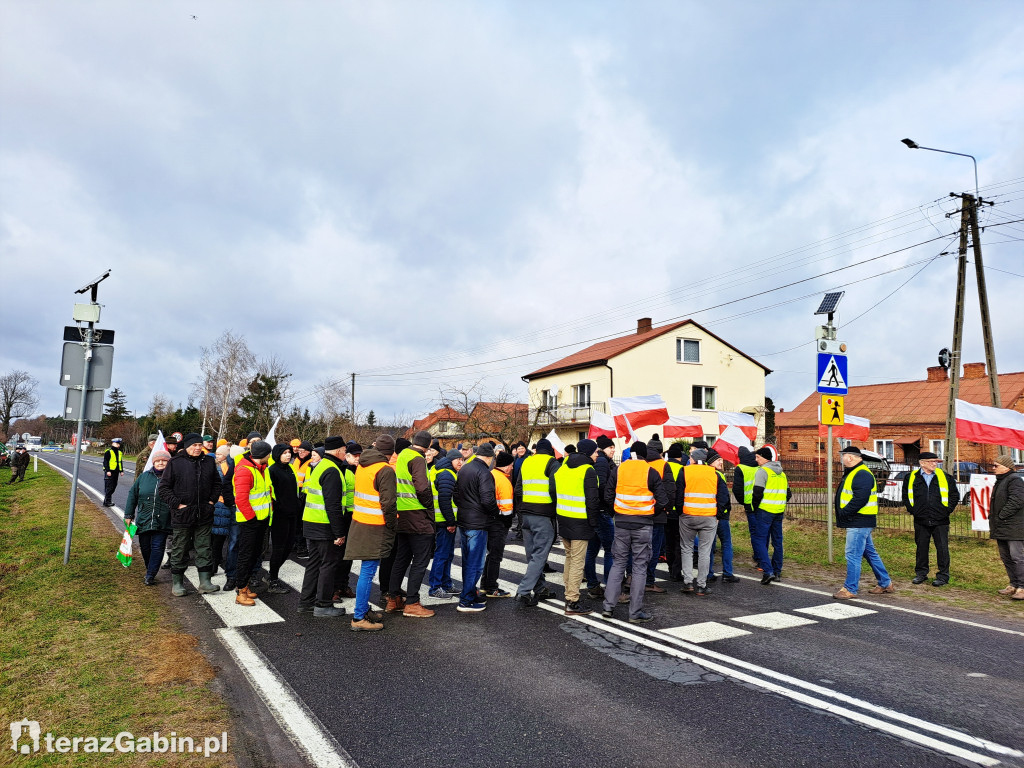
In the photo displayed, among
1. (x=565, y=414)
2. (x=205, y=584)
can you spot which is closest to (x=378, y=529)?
(x=205, y=584)

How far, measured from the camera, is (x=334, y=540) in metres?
6.97

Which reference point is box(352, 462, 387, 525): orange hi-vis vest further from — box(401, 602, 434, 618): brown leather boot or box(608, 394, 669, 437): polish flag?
box(608, 394, 669, 437): polish flag

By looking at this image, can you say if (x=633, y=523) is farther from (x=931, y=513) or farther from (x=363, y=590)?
(x=931, y=513)

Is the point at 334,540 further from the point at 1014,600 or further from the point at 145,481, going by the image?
the point at 1014,600

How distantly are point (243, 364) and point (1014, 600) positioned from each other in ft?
147

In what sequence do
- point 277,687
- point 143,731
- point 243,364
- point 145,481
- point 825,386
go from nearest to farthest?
1. point 143,731
2. point 277,687
3. point 145,481
4. point 825,386
5. point 243,364

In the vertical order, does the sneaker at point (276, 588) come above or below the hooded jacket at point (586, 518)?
below

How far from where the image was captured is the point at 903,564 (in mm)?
10578

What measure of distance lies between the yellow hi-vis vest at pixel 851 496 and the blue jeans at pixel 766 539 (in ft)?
3.54

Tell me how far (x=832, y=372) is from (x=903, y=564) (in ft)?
11.0

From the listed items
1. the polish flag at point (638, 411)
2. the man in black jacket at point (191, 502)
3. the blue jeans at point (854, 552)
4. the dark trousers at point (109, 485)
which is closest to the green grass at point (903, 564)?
the blue jeans at point (854, 552)

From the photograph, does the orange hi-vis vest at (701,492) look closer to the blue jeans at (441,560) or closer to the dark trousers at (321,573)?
the blue jeans at (441,560)

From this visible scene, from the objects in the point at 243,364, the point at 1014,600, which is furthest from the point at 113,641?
the point at 243,364

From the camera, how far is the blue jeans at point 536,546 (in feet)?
25.1
